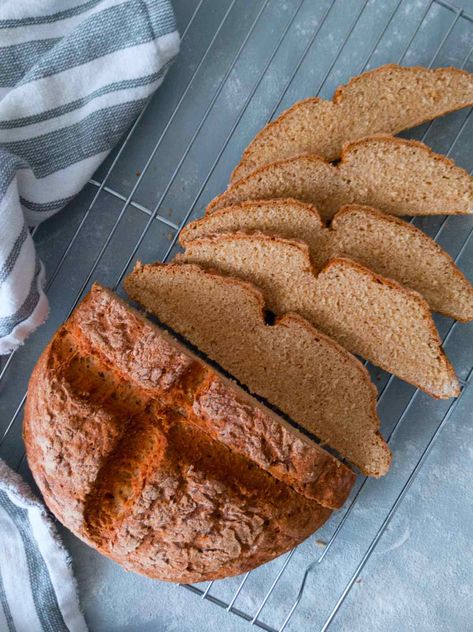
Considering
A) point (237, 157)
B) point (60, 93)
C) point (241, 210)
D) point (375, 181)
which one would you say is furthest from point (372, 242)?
point (60, 93)

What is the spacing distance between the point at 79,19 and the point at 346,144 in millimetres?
1352

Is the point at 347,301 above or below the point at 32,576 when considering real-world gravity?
above

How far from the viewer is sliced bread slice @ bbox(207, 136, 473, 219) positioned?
2754mm

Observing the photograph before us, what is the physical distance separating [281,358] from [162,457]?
0.65m

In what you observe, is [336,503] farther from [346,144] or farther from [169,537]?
[346,144]

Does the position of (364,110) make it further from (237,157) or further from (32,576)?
(32,576)

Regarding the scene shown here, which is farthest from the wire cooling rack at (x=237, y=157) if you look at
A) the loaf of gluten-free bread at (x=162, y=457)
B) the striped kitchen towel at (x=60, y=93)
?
the loaf of gluten-free bread at (x=162, y=457)

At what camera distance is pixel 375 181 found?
2.81m

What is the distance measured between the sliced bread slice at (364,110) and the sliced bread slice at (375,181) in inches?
6.6

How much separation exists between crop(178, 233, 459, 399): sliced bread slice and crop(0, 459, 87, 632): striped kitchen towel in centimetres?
152

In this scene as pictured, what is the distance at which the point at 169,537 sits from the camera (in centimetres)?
261

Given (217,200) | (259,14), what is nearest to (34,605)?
(217,200)

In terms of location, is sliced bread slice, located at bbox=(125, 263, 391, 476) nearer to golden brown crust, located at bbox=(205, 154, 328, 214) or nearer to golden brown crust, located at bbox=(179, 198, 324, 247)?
golden brown crust, located at bbox=(179, 198, 324, 247)

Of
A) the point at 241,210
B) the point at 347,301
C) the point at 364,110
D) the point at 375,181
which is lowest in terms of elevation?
the point at 347,301
